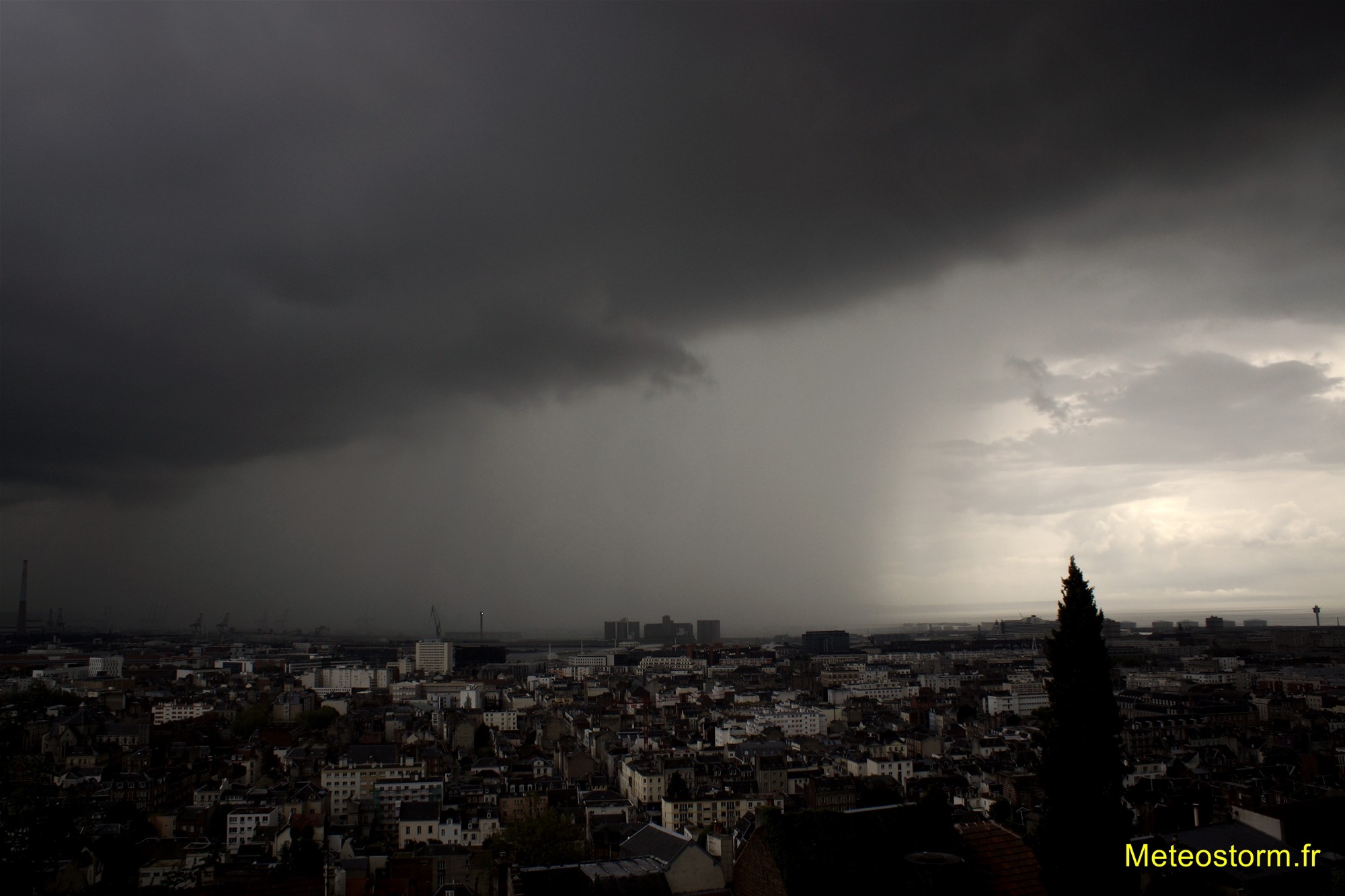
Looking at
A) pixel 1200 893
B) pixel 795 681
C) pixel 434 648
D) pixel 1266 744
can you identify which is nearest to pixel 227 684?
pixel 434 648

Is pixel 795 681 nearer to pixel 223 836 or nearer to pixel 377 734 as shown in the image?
pixel 377 734

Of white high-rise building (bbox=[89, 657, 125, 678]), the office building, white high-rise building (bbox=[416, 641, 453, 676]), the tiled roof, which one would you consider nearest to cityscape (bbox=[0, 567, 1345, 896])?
the tiled roof

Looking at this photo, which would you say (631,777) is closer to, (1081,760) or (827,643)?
(1081,760)

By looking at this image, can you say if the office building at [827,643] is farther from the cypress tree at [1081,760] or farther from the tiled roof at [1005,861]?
the tiled roof at [1005,861]

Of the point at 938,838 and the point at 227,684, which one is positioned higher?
the point at 938,838

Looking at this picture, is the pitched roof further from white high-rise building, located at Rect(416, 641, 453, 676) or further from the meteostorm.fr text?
white high-rise building, located at Rect(416, 641, 453, 676)

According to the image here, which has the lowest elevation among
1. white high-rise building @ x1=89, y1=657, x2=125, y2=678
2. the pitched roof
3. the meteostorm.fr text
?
white high-rise building @ x1=89, y1=657, x2=125, y2=678
